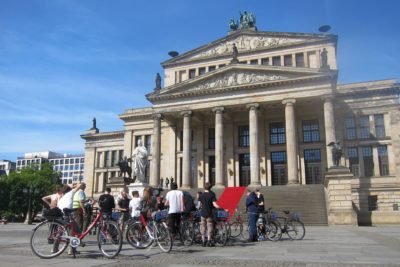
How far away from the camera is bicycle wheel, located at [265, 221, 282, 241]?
14977 mm

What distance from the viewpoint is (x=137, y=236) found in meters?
11.4

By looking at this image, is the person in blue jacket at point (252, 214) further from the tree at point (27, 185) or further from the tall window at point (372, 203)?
the tree at point (27, 185)

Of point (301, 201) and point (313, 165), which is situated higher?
point (313, 165)

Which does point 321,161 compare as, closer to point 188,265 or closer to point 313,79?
point 313,79

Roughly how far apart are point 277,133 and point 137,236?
37.6 m

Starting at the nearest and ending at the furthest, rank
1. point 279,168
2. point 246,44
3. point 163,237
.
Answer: point 163,237 < point 279,168 < point 246,44

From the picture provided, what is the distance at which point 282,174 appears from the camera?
45375mm

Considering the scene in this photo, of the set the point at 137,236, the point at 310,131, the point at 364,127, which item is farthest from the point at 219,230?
the point at 364,127

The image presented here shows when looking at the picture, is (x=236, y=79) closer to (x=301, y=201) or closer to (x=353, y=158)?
(x=353, y=158)

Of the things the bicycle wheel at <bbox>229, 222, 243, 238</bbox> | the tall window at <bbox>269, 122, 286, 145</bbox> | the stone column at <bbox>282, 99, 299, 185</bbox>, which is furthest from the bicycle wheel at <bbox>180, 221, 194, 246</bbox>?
the tall window at <bbox>269, 122, 286, 145</bbox>

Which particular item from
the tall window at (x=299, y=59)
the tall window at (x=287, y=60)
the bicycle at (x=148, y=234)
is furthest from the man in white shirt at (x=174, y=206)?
the tall window at (x=287, y=60)

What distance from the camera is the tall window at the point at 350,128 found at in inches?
1744

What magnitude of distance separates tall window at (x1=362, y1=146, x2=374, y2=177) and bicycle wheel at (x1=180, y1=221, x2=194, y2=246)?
34947 millimetres

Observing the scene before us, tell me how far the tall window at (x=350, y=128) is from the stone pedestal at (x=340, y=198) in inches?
618
